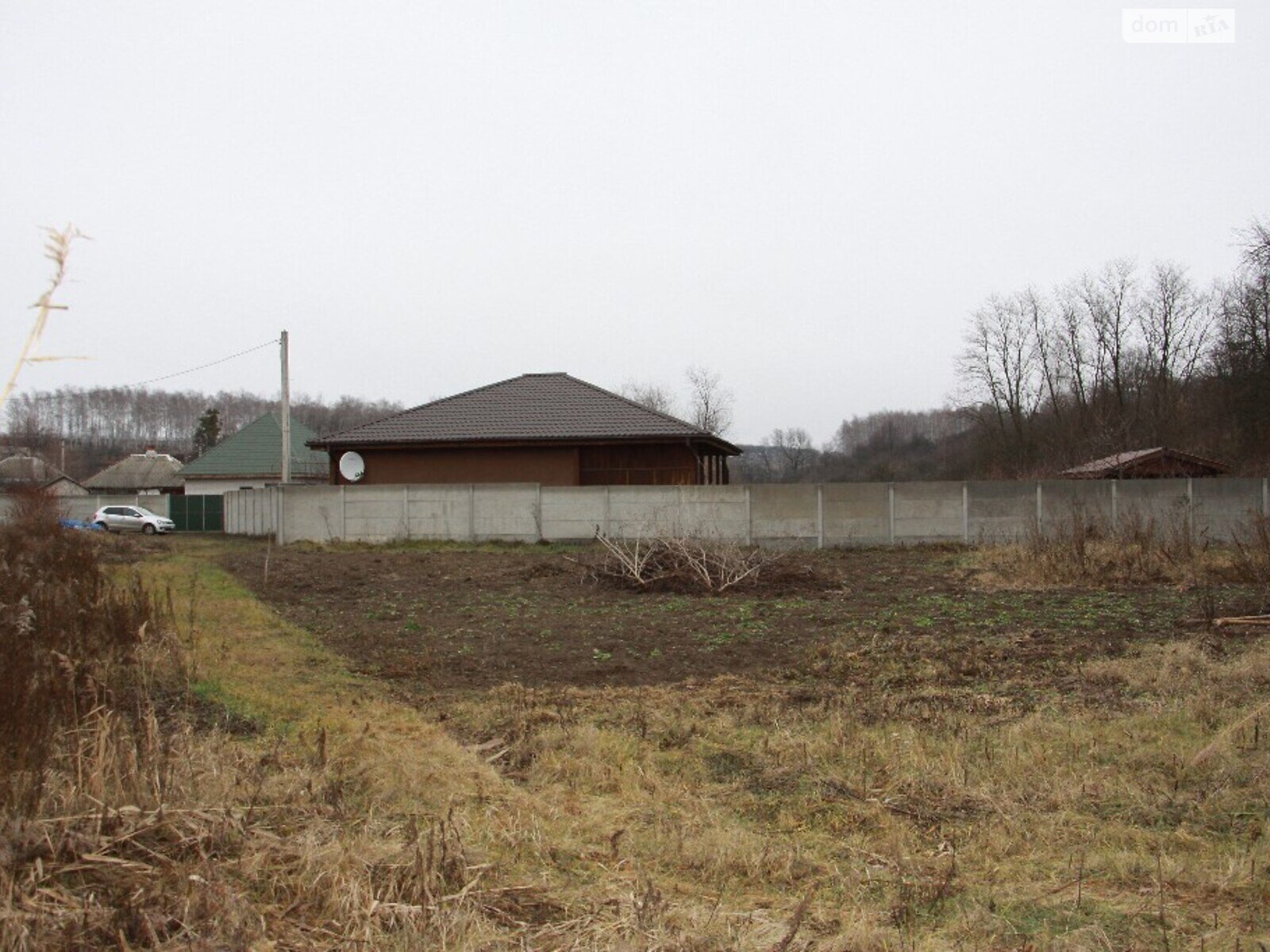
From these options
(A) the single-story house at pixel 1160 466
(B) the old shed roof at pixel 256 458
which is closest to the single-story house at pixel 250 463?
(B) the old shed roof at pixel 256 458

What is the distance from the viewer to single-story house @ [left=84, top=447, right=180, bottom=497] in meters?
57.9

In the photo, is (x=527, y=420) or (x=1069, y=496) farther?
(x=527, y=420)

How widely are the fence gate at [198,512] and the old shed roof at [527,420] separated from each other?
14077 mm

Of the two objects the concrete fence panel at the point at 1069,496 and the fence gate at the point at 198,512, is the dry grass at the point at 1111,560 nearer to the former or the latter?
the concrete fence panel at the point at 1069,496

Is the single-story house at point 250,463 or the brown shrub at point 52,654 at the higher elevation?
the single-story house at point 250,463

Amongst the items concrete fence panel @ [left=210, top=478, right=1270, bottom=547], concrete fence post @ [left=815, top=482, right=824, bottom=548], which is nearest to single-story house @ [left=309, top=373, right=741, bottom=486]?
concrete fence panel @ [left=210, top=478, right=1270, bottom=547]

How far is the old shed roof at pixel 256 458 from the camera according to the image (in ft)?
153

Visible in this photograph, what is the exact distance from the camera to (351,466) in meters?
26.9

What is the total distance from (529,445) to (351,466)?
5124 millimetres

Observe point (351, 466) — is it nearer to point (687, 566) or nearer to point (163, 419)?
point (687, 566)

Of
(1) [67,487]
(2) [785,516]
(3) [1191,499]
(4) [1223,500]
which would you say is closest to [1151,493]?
(3) [1191,499]

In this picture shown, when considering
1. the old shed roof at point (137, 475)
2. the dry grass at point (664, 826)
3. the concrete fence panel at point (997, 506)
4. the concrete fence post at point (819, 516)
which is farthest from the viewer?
Answer: the old shed roof at point (137, 475)

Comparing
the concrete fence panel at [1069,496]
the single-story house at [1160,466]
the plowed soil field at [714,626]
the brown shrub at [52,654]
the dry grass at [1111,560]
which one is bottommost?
the plowed soil field at [714,626]

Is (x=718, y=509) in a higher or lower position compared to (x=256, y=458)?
lower
